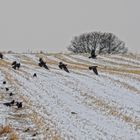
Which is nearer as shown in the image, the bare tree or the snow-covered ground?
the snow-covered ground

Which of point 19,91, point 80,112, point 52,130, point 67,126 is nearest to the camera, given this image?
point 52,130

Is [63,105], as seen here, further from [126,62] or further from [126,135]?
[126,62]

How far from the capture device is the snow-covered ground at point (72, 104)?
2222cm

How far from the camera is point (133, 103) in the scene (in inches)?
1393

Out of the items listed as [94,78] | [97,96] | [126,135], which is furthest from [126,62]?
[126,135]

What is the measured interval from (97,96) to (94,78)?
10.9 metres

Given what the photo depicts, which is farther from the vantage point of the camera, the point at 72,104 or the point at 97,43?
the point at 97,43

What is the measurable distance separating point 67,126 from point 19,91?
946cm

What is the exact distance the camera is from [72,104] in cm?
3173

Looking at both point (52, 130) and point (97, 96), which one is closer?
point (52, 130)

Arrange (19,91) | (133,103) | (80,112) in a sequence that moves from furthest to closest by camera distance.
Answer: (133,103) < (19,91) < (80,112)

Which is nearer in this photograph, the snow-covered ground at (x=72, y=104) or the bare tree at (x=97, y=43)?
the snow-covered ground at (x=72, y=104)

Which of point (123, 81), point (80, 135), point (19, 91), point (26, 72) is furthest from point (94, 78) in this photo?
point (80, 135)

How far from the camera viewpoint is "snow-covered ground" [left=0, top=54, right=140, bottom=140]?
2222 centimetres
